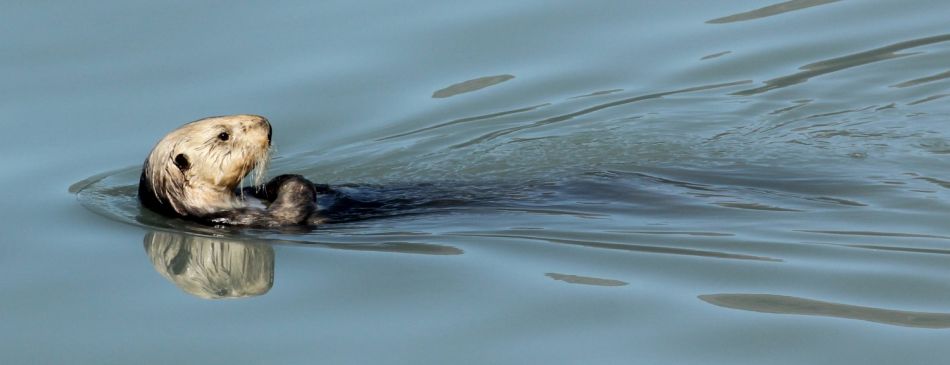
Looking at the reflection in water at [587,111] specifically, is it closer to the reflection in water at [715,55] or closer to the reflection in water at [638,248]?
the reflection in water at [715,55]

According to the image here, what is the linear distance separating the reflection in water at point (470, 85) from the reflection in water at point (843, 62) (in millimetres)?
1547

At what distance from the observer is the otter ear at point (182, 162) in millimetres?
6609

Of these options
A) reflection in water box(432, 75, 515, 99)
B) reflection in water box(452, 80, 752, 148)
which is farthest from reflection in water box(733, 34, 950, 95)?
reflection in water box(432, 75, 515, 99)

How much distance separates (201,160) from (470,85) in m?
2.56

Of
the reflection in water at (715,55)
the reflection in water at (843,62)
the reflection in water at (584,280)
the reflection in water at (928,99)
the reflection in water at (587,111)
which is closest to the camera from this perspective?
the reflection in water at (584,280)

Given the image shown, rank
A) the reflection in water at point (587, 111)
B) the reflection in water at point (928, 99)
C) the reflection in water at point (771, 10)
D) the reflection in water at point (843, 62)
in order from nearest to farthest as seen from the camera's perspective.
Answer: the reflection in water at point (928, 99)
the reflection in water at point (587, 111)
the reflection in water at point (843, 62)
the reflection in water at point (771, 10)

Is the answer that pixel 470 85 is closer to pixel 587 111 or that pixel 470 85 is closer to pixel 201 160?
pixel 587 111

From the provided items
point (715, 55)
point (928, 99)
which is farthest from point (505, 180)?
point (928, 99)

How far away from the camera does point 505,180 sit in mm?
7434

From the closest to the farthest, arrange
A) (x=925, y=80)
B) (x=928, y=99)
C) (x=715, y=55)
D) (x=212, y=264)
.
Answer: (x=212, y=264) → (x=928, y=99) → (x=925, y=80) → (x=715, y=55)

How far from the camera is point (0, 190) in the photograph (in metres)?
7.36

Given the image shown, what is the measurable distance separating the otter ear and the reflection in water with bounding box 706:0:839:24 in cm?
432

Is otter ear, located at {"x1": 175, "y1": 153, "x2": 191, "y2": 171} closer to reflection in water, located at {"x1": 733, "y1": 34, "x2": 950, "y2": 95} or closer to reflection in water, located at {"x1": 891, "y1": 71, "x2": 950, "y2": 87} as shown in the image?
reflection in water, located at {"x1": 733, "y1": 34, "x2": 950, "y2": 95}

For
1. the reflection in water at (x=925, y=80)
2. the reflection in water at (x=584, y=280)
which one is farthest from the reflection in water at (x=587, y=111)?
the reflection in water at (x=584, y=280)
